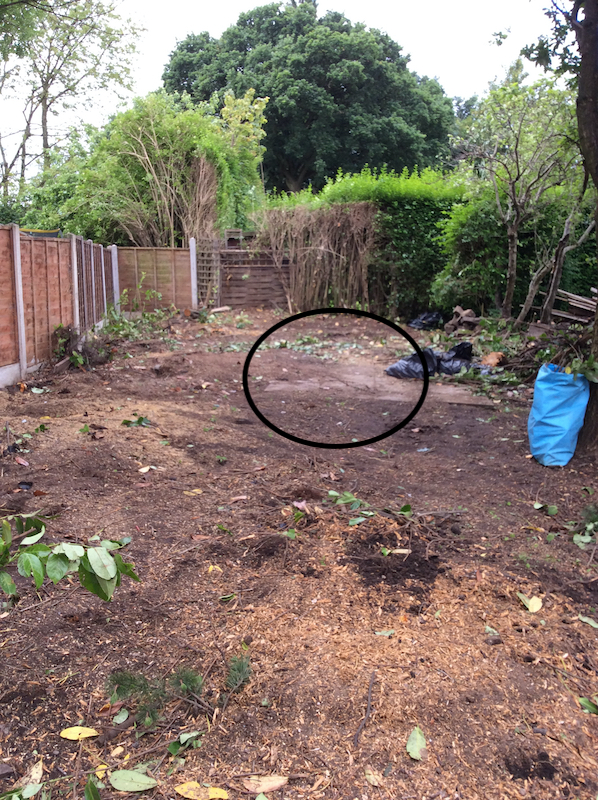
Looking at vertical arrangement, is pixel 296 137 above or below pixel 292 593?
above

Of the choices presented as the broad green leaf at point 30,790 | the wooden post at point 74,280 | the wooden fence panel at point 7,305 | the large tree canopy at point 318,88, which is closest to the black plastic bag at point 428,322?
the wooden post at point 74,280

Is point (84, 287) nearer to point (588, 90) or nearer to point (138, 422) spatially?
point (138, 422)

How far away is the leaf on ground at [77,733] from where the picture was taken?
75.7 inches

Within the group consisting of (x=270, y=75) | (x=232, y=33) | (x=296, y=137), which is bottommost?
(x=296, y=137)

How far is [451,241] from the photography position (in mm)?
11562

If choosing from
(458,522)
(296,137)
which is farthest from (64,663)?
(296,137)

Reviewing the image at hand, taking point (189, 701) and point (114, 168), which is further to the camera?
point (114, 168)

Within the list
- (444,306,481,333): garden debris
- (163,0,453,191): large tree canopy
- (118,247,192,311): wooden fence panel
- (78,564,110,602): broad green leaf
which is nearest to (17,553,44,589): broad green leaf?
(78,564,110,602): broad green leaf

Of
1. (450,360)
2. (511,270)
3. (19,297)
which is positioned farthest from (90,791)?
(511,270)

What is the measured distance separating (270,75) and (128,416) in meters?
25.3

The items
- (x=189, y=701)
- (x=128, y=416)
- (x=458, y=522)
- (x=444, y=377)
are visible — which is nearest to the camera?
(x=189, y=701)

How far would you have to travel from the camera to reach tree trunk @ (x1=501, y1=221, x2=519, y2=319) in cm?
990

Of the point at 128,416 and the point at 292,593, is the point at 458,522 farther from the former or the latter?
the point at 128,416

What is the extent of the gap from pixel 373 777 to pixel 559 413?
348 cm
